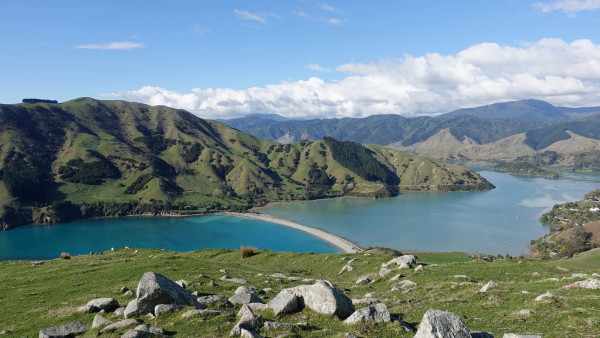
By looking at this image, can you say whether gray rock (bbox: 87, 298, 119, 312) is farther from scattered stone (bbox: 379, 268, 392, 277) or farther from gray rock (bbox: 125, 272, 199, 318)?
scattered stone (bbox: 379, 268, 392, 277)

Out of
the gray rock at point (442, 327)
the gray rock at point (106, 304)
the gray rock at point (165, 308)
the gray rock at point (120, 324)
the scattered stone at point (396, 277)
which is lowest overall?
the scattered stone at point (396, 277)

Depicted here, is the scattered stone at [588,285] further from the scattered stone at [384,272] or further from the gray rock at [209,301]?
the gray rock at [209,301]

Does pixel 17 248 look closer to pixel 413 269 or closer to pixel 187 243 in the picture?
pixel 187 243

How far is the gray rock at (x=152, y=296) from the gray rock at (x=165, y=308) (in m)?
0.90

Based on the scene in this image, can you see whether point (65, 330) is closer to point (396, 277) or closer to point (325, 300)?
point (325, 300)

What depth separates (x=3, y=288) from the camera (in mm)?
36844

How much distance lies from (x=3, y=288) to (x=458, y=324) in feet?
156

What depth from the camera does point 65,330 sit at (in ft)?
62.4

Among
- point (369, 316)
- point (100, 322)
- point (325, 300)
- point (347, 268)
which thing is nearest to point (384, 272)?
point (347, 268)

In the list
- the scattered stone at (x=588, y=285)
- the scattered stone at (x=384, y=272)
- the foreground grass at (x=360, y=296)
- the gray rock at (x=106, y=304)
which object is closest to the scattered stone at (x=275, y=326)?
the foreground grass at (x=360, y=296)

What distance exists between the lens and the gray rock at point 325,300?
19.7 m

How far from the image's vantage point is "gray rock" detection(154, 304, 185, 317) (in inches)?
812

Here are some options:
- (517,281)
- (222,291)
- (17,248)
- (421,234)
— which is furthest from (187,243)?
(517,281)

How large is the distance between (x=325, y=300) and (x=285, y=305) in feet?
8.40
